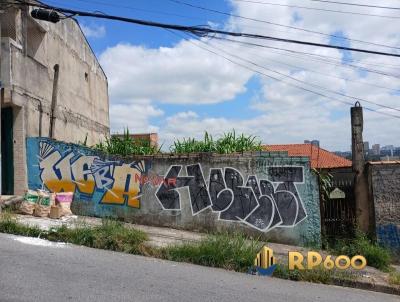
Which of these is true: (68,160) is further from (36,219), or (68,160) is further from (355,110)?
(355,110)

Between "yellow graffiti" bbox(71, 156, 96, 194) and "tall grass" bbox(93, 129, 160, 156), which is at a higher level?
"tall grass" bbox(93, 129, 160, 156)

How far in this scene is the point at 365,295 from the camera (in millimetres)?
7910

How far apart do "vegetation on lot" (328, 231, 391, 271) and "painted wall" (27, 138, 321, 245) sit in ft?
2.10

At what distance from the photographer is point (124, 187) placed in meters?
12.5

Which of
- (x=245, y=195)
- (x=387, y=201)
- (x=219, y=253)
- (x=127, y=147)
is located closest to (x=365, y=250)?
(x=387, y=201)

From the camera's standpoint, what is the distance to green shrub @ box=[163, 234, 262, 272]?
28.5 feet

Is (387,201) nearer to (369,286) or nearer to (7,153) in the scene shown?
(369,286)

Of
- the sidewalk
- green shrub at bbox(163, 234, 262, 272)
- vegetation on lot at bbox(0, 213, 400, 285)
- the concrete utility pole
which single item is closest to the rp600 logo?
vegetation on lot at bbox(0, 213, 400, 285)

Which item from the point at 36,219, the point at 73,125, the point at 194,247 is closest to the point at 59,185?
the point at 36,219

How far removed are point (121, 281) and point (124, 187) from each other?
230 inches

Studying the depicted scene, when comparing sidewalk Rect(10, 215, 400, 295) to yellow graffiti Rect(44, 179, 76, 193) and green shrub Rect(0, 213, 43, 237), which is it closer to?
Answer: green shrub Rect(0, 213, 43, 237)

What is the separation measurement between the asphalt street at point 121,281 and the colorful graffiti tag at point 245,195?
3230mm

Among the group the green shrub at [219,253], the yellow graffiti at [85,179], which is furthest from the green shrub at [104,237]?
the yellow graffiti at [85,179]

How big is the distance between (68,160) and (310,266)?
7344mm
